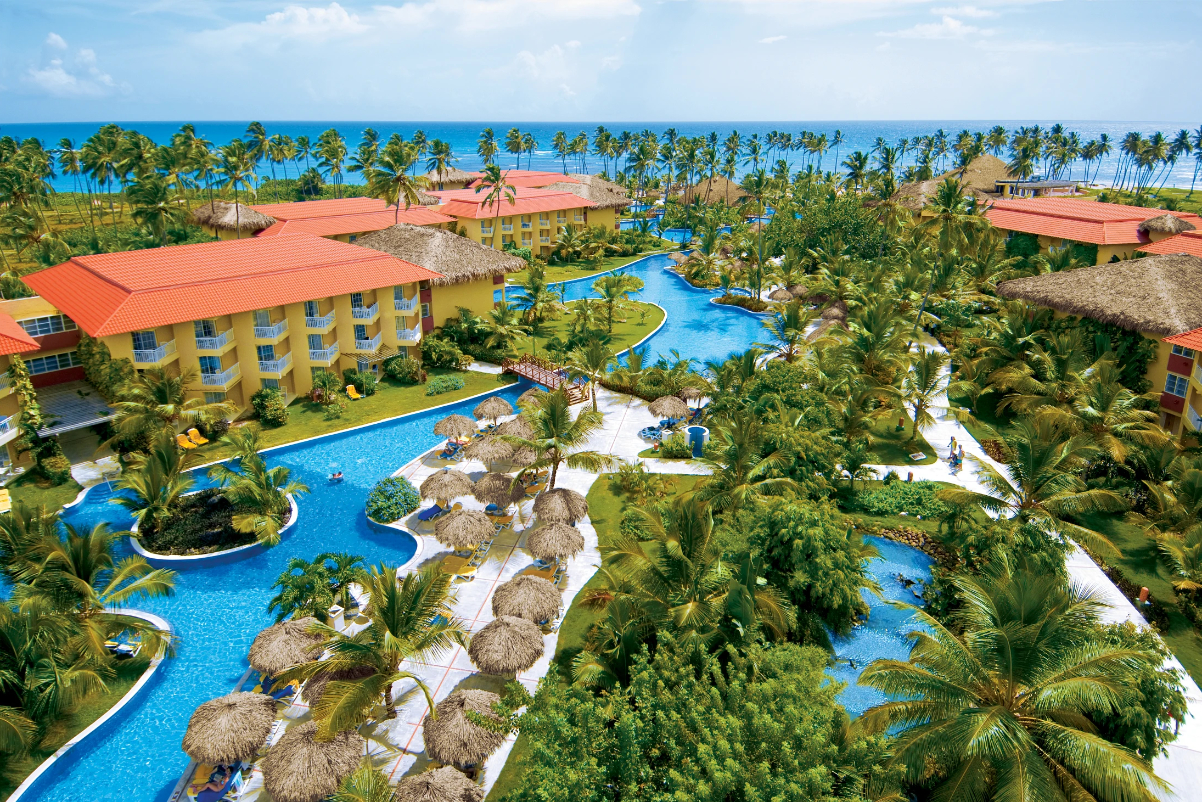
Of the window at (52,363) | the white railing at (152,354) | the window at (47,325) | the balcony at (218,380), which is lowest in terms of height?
the balcony at (218,380)

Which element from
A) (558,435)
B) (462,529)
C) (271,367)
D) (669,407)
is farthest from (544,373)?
(462,529)

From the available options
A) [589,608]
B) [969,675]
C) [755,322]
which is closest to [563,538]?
[589,608]

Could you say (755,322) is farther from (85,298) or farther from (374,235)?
(85,298)

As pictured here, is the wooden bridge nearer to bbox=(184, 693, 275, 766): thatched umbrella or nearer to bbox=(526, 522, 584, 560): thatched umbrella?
bbox=(526, 522, 584, 560): thatched umbrella

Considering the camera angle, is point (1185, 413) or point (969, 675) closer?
point (969, 675)

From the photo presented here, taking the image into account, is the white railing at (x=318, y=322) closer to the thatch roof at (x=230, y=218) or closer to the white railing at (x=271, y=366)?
the white railing at (x=271, y=366)

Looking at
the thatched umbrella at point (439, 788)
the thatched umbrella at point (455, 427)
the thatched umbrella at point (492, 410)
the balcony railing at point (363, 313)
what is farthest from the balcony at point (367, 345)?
the thatched umbrella at point (439, 788)
